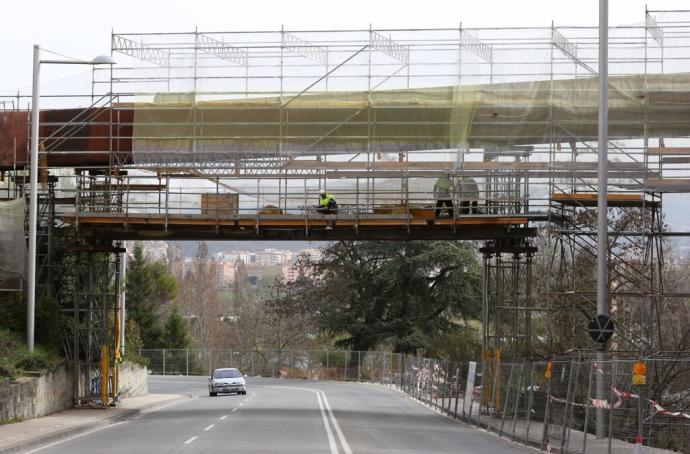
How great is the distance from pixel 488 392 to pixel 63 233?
14264mm

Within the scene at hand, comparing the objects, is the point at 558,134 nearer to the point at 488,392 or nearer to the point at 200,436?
the point at 488,392

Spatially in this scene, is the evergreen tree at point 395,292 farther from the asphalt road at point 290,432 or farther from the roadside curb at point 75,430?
the roadside curb at point 75,430

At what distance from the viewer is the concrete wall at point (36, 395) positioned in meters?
28.4

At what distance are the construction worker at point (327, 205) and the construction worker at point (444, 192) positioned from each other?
307 cm

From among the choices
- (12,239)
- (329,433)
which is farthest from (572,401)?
(12,239)

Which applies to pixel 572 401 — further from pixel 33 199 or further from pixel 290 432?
pixel 33 199

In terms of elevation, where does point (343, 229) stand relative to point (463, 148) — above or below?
below

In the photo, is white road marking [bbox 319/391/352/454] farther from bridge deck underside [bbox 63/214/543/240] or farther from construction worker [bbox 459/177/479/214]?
construction worker [bbox 459/177/479/214]

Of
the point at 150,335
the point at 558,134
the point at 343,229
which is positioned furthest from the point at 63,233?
the point at 150,335

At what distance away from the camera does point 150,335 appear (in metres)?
88.8

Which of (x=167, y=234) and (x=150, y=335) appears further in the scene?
(x=150, y=335)

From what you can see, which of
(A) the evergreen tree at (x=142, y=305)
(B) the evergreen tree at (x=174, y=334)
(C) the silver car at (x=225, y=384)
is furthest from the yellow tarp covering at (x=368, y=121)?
(B) the evergreen tree at (x=174, y=334)

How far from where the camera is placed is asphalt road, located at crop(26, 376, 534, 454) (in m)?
22.1

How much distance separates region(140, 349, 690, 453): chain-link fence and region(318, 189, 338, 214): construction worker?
634 cm
